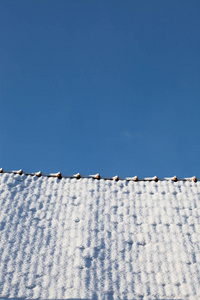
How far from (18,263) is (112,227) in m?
2.20

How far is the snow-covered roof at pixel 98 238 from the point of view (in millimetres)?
6066

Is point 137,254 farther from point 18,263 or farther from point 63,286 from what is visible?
point 18,263

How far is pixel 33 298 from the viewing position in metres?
5.72

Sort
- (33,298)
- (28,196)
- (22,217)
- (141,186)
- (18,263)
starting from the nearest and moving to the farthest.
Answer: (33,298)
(18,263)
(22,217)
(28,196)
(141,186)

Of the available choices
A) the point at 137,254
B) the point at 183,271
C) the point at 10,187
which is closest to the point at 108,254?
the point at 137,254

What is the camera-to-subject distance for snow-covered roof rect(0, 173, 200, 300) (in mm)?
6066

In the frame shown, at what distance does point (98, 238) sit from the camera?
7.01 m

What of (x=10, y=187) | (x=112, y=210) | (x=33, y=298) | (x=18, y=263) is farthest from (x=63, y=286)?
(x=10, y=187)

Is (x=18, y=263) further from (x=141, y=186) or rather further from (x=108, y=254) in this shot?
(x=141, y=186)

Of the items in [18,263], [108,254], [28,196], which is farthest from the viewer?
[28,196]

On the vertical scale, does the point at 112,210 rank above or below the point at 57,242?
above

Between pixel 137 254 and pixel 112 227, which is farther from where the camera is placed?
pixel 112 227

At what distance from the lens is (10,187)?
8031mm

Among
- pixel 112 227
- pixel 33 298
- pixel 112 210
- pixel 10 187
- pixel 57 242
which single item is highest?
pixel 10 187
